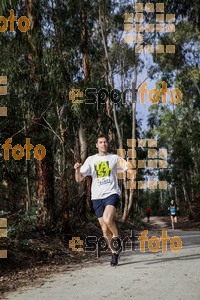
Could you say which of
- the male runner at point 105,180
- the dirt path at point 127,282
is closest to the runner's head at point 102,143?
the male runner at point 105,180

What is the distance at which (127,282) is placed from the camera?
4457mm

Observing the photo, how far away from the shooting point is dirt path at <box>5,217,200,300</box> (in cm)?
396

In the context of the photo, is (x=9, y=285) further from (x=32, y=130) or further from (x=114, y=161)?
(x=32, y=130)

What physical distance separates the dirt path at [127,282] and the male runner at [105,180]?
50 centimetres

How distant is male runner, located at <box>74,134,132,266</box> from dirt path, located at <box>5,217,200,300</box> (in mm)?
504

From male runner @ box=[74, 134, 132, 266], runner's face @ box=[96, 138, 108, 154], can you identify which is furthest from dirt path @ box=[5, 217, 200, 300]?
runner's face @ box=[96, 138, 108, 154]

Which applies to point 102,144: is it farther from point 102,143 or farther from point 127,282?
point 127,282

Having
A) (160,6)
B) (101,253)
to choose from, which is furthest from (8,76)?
(160,6)

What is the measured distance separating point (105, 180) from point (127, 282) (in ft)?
4.97

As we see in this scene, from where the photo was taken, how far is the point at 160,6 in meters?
17.3

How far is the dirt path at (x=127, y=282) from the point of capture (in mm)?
3961

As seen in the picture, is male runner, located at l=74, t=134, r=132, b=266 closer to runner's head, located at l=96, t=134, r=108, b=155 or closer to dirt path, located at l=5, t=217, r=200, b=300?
runner's head, located at l=96, t=134, r=108, b=155

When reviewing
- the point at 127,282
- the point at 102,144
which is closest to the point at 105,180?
the point at 102,144

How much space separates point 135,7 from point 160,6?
2.84 m
